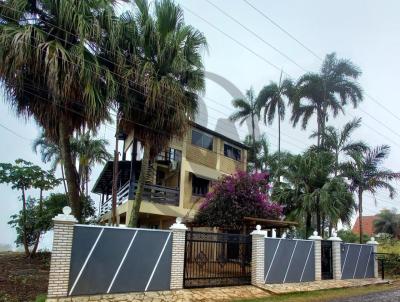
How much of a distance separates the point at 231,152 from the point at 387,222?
40247 mm

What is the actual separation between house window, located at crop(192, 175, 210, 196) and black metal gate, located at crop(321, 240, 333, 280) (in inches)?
360

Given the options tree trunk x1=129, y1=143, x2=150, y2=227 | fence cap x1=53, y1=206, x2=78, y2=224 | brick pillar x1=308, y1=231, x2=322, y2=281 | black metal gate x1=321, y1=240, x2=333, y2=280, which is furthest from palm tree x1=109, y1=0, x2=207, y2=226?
black metal gate x1=321, y1=240, x2=333, y2=280

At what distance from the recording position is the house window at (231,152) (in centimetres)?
2822

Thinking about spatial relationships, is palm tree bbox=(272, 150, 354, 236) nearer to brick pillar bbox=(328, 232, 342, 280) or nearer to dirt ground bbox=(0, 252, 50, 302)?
brick pillar bbox=(328, 232, 342, 280)

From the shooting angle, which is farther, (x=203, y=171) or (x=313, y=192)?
(x=203, y=171)

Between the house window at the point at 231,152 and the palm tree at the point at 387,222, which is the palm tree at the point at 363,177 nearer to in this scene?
the house window at the point at 231,152

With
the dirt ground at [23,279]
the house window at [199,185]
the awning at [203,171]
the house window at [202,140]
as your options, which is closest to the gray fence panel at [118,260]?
the dirt ground at [23,279]

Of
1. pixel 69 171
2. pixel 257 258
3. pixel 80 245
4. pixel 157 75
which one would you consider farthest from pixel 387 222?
pixel 80 245

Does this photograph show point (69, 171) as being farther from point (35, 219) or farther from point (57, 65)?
point (35, 219)

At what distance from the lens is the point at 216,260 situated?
1415 cm

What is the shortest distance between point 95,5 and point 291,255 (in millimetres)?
12057

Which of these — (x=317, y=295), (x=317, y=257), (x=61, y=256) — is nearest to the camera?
(x=61, y=256)

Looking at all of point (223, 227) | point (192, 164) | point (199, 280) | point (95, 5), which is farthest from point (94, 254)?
point (192, 164)

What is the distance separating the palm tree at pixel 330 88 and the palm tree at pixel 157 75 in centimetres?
1749
